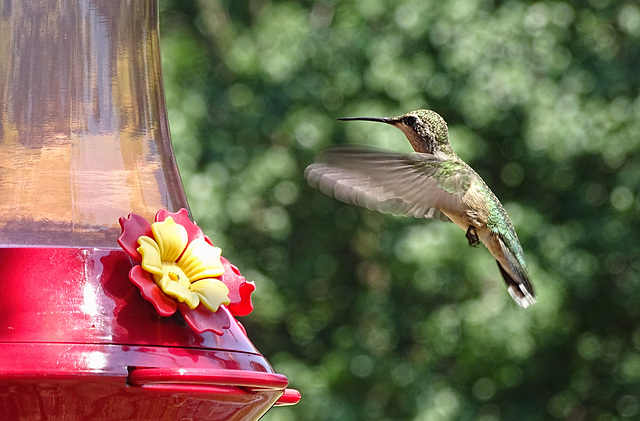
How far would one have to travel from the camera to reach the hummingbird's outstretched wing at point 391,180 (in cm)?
298

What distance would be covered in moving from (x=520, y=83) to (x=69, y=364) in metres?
5.81

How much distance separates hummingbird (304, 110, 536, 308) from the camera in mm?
3012

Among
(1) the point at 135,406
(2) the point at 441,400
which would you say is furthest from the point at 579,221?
(1) the point at 135,406

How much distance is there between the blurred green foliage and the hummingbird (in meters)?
3.22

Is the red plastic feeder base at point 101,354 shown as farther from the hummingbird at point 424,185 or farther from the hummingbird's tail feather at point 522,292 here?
the hummingbird's tail feather at point 522,292

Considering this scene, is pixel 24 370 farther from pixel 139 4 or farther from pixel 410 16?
pixel 410 16

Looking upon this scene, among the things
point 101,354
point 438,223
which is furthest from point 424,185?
point 438,223

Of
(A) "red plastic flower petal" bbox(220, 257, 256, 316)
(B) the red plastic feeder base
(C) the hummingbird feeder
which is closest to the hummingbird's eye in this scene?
(C) the hummingbird feeder

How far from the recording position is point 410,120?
141 inches

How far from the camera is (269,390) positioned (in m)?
2.18

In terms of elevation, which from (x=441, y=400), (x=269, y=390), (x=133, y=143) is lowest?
(x=441, y=400)

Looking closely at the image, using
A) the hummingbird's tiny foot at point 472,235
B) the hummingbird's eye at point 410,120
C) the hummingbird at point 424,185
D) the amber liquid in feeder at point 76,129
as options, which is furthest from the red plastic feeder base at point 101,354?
the hummingbird's tiny foot at point 472,235

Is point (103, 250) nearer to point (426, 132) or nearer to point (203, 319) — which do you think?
point (203, 319)

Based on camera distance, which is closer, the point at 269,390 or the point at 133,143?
the point at 269,390
